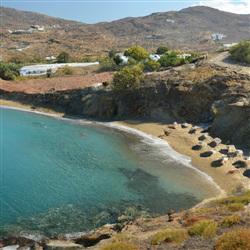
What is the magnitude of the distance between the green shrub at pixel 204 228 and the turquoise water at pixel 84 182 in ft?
25.6

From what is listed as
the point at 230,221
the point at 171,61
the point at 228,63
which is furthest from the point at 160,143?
the point at 171,61

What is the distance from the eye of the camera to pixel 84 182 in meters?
31.5

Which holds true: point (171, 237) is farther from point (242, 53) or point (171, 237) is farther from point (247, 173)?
point (242, 53)

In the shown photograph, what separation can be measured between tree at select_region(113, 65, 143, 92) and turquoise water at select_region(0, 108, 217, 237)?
12.3m

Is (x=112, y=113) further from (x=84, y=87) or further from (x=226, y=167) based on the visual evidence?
(x=226, y=167)

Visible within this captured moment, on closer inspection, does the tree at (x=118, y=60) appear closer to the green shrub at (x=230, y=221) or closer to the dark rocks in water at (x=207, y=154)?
the dark rocks in water at (x=207, y=154)

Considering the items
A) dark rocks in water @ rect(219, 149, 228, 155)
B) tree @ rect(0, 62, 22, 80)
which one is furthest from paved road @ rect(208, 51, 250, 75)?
tree @ rect(0, 62, 22, 80)

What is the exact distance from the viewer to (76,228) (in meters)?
23.9

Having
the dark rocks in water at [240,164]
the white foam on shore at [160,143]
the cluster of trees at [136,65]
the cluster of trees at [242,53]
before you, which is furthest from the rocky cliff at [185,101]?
the cluster of trees at [242,53]

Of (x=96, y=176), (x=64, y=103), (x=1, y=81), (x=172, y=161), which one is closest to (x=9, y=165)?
(x=96, y=176)

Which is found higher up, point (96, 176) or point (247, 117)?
point (247, 117)

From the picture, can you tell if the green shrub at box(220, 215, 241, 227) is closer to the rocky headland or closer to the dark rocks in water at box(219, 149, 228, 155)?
the rocky headland

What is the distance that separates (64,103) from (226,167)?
40564mm

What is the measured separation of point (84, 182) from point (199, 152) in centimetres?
1519
